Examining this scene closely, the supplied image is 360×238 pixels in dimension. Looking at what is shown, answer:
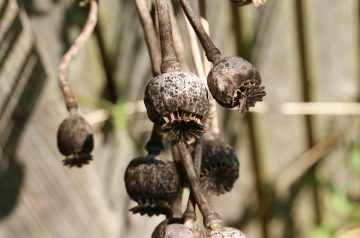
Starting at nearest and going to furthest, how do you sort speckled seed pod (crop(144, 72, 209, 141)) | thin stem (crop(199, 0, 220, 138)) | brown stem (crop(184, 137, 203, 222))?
speckled seed pod (crop(144, 72, 209, 141))
brown stem (crop(184, 137, 203, 222))
thin stem (crop(199, 0, 220, 138))

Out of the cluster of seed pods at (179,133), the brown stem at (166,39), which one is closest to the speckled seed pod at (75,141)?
the cluster of seed pods at (179,133)

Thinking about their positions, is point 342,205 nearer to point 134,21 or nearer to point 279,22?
point 279,22

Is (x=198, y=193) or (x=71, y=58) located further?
(x=71, y=58)

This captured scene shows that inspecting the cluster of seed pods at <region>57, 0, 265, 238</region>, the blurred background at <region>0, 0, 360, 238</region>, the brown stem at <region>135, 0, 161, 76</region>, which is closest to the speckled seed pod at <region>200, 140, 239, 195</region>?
the cluster of seed pods at <region>57, 0, 265, 238</region>

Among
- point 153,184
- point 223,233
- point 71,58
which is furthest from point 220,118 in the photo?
point 223,233

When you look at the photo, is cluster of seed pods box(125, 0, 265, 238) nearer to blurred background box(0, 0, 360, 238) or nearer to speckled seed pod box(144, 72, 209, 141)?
speckled seed pod box(144, 72, 209, 141)

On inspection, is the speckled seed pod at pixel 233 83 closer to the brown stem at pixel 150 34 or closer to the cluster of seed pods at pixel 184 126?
the cluster of seed pods at pixel 184 126

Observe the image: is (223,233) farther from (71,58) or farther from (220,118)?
(220,118)
